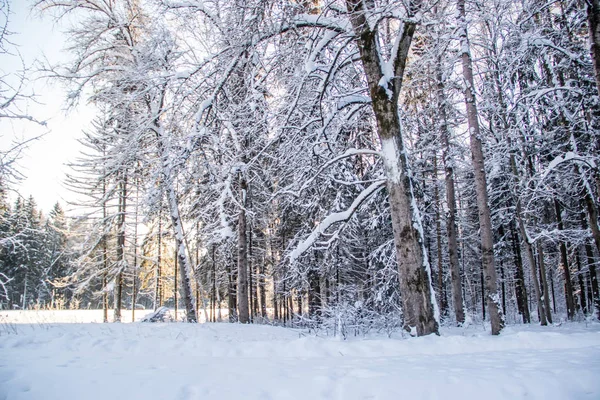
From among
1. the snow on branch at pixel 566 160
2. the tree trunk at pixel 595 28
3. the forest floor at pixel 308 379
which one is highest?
the tree trunk at pixel 595 28

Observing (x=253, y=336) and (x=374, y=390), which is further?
(x=253, y=336)

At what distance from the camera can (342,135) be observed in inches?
291

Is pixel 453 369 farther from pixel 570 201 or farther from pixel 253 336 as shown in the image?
pixel 570 201

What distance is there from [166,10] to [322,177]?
4.70m

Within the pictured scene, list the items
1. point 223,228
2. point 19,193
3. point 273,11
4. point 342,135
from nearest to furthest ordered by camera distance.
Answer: point 273,11 < point 19,193 < point 342,135 < point 223,228

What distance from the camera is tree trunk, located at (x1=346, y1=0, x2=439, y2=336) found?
201 inches

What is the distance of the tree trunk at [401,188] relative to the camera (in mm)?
5105

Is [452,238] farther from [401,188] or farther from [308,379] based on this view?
[308,379]

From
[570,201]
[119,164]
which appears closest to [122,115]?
[119,164]

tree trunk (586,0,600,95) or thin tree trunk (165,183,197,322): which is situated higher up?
tree trunk (586,0,600,95)

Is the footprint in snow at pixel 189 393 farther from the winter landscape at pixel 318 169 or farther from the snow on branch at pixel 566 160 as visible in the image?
the snow on branch at pixel 566 160

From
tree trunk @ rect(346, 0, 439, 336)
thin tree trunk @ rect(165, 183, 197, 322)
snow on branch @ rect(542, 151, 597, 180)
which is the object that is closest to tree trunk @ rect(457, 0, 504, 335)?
snow on branch @ rect(542, 151, 597, 180)

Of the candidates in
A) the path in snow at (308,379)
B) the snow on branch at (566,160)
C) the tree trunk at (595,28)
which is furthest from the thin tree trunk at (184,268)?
the tree trunk at (595,28)

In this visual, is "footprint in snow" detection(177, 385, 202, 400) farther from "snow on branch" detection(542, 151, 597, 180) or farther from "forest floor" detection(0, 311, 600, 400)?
"snow on branch" detection(542, 151, 597, 180)
